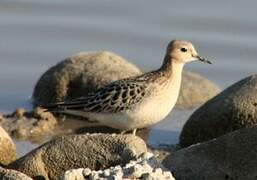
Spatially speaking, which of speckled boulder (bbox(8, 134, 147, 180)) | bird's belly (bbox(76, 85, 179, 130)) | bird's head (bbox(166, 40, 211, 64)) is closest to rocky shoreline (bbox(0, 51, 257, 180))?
speckled boulder (bbox(8, 134, 147, 180))

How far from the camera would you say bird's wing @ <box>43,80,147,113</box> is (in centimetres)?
1068

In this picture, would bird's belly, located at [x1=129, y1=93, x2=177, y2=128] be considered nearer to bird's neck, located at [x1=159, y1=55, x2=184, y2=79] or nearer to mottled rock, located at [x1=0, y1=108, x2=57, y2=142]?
bird's neck, located at [x1=159, y1=55, x2=184, y2=79]

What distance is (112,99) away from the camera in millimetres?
10742

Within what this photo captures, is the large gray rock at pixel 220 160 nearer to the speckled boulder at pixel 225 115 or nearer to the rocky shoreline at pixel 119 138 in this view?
the rocky shoreline at pixel 119 138

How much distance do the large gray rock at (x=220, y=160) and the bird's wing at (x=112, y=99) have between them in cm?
246

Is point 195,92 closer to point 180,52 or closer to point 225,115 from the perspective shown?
point 180,52

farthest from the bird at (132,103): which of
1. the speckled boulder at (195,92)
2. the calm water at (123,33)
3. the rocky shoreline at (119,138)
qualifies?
the calm water at (123,33)

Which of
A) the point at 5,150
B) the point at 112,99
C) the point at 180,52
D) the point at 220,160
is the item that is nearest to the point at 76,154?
the point at 5,150

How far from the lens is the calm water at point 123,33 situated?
13641mm

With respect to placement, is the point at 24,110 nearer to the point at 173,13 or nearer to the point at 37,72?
the point at 37,72

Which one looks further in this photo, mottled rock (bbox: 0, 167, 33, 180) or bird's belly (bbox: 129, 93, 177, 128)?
bird's belly (bbox: 129, 93, 177, 128)

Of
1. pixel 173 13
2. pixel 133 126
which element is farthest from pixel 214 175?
→ pixel 173 13

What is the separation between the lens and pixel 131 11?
1520 cm

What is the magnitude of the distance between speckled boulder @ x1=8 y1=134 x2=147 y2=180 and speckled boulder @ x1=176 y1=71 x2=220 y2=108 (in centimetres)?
396
